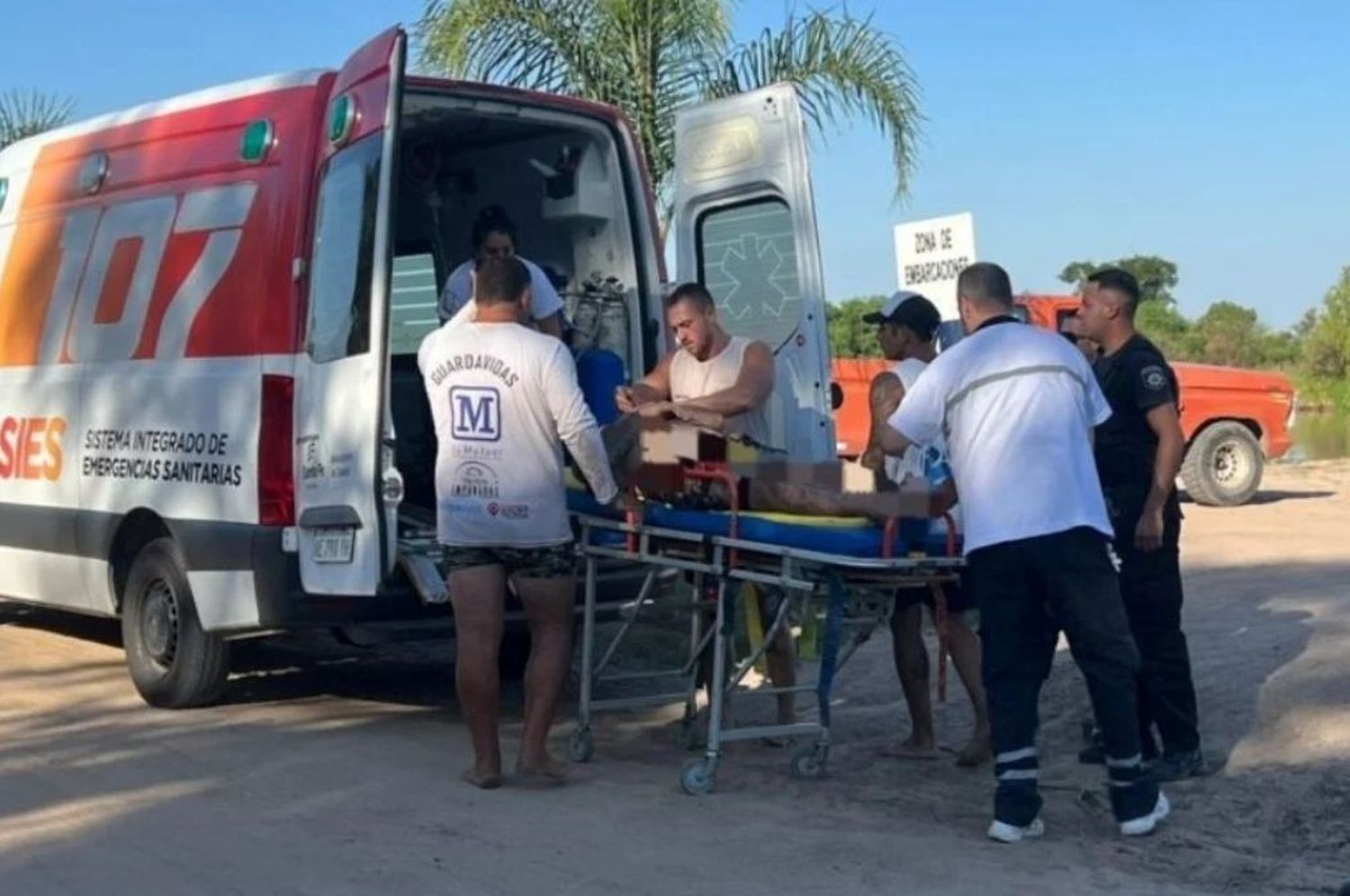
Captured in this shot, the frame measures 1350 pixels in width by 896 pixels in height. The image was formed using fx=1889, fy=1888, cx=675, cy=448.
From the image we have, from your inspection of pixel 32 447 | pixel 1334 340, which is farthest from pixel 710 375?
pixel 1334 340

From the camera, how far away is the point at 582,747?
7.70 meters

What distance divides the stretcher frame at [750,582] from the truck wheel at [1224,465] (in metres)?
11.5

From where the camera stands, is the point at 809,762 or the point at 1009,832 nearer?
the point at 1009,832

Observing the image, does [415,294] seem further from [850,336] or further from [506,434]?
[850,336]

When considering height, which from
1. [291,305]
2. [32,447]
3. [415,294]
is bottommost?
[32,447]

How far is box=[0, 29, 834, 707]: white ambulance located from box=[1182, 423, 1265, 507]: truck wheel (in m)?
10.5

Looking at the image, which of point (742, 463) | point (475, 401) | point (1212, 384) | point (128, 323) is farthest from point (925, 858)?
point (1212, 384)

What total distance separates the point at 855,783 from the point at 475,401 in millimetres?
2043

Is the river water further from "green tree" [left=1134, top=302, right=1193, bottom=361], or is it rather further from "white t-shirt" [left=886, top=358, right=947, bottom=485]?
"white t-shirt" [left=886, top=358, right=947, bottom=485]

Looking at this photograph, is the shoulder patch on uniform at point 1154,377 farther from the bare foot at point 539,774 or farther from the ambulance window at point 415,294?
→ the ambulance window at point 415,294

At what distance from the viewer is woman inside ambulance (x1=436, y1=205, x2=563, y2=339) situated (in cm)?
796

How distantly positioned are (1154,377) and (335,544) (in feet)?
10.8

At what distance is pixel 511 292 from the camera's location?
7.16 meters

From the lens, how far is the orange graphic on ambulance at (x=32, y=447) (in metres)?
9.48
